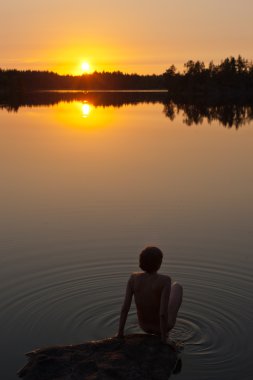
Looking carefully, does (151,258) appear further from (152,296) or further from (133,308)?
(133,308)

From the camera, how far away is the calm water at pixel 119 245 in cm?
919

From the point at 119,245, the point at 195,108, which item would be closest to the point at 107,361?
the point at 119,245

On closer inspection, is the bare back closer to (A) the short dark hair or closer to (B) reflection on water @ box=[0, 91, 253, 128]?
(A) the short dark hair

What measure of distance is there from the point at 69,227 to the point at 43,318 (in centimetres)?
581

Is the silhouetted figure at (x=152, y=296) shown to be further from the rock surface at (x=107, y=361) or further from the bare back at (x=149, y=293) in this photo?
the rock surface at (x=107, y=361)

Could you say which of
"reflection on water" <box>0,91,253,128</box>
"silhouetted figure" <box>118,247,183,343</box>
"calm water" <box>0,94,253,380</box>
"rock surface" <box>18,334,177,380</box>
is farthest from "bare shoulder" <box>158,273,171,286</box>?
"reflection on water" <box>0,91,253,128</box>

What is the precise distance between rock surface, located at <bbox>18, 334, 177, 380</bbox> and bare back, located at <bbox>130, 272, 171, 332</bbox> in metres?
0.30

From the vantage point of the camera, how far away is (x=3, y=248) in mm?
13594

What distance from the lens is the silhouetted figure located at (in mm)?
7688

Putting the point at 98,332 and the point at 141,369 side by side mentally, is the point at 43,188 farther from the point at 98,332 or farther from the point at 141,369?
the point at 141,369

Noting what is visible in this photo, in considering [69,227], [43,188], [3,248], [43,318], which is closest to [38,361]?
[43,318]

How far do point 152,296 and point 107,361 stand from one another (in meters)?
1.15

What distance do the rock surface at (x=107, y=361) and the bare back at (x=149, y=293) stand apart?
0.30m

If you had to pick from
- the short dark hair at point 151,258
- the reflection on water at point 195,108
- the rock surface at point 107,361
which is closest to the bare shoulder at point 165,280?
the short dark hair at point 151,258
